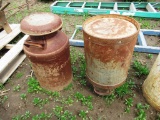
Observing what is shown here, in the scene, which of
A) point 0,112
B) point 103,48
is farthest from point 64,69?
point 0,112

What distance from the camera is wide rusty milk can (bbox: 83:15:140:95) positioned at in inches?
72.8

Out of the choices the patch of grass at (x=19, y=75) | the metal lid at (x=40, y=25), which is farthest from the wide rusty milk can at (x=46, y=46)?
the patch of grass at (x=19, y=75)

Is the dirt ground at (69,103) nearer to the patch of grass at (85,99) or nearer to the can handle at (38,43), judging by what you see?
the patch of grass at (85,99)

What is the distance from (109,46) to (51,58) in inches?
36.3

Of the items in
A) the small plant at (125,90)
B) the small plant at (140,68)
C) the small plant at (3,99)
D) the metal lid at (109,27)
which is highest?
the metal lid at (109,27)

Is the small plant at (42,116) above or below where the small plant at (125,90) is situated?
below

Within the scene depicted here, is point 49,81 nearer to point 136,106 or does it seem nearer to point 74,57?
point 74,57

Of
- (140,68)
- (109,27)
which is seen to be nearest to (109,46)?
(109,27)

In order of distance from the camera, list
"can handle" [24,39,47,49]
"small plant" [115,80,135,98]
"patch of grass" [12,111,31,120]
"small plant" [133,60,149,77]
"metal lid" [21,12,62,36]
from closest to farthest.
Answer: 1. "metal lid" [21,12,62,36]
2. "can handle" [24,39,47,49]
3. "patch of grass" [12,111,31,120]
4. "small plant" [115,80,135,98]
5. "small plant" [133,60,149,77]

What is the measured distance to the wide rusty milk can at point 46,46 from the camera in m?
2.08

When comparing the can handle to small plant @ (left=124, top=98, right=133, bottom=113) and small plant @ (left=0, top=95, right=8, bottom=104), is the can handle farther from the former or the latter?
small plant @ (left=124, top=98, right=133, bottom=113)

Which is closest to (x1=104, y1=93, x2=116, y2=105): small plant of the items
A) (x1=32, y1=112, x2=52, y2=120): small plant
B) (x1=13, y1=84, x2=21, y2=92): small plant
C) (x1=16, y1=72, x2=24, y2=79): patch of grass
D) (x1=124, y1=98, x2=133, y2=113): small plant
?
(x1=124, y1=98, x2=133, y2=113): small plant

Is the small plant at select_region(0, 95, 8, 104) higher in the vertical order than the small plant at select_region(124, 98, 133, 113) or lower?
lower

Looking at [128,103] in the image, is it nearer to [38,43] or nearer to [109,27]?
[109,27]
